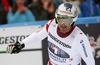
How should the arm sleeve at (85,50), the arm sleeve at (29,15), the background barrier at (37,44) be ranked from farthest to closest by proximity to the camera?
the arm sleeve at (29,15), the background barrier at (37,44), the arm sleeve at (85,50)

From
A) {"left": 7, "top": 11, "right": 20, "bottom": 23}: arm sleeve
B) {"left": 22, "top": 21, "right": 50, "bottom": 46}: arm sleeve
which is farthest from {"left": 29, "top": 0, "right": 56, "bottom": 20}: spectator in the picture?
{"left": 22, "top": 21, "right": 50, "bottom": 46}: arm sleeve

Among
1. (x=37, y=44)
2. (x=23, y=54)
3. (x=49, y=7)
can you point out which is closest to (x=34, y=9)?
(x=49, y=7)

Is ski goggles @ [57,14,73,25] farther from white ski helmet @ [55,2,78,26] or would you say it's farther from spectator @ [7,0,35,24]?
spectator @ [7,0,35,24]

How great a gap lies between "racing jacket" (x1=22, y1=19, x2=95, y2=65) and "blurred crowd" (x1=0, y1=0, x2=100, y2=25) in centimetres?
229

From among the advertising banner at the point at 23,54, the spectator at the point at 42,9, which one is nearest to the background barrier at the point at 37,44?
the advertising banner at the point at 23,54

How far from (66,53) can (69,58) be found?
96 millimetres

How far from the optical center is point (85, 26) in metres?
5.67

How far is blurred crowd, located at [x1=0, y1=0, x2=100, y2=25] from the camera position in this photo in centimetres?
687

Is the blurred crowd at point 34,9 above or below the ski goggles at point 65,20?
below

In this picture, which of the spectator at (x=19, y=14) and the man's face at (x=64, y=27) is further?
the spectator at (x=19, y=14)

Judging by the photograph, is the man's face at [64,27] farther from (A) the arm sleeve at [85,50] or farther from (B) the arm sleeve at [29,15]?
(B) the arm sleeve at [29,15]

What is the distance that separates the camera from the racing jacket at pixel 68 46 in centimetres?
421

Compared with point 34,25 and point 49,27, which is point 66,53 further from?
point 34,25

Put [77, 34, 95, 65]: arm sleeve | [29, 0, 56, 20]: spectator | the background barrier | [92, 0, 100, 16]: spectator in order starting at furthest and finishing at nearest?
[92, 0, 100, 16]: spectator, [29, 0, 56, 20]: spectator, the background barrier, [77, 34, 95, 65]: arm sleeve
